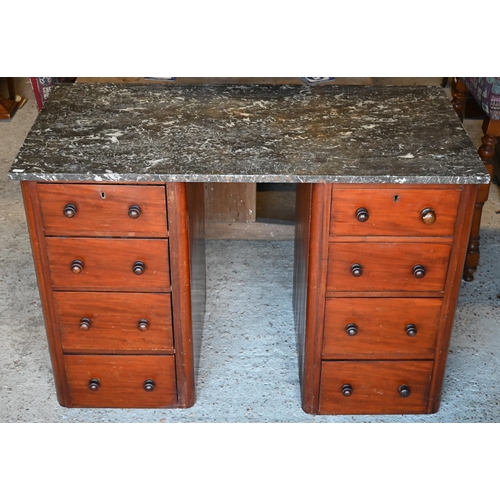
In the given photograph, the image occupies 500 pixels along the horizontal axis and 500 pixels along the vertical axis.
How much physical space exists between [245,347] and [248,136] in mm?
839

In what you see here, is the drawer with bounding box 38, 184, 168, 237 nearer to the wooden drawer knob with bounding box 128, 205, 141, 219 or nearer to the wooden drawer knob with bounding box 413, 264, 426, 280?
the wooden drawer knob with bounding box 128, 205, 141, 219

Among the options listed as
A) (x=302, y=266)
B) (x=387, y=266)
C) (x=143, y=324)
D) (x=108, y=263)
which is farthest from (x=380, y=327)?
(x=108, y=263)

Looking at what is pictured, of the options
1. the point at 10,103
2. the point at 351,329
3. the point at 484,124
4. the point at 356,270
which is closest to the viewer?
the point at 356,270

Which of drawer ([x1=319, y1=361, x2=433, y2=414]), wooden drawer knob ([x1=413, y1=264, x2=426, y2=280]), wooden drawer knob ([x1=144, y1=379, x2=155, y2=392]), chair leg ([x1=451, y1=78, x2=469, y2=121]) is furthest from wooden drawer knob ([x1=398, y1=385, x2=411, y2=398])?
chair leg ([x1=451, y1=78, x2=469, y2=121])

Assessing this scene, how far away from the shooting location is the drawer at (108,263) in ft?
7.22

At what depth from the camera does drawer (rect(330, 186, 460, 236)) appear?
210 centimetres

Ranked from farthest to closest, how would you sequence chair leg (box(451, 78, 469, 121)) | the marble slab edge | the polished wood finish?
chair leg (box(451, 78, 469, 121)), the polished wood finish, the marble slab edge

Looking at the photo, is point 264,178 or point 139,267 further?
point 139,267

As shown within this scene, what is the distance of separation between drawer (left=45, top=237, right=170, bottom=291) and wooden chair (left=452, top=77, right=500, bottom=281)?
1.31 m

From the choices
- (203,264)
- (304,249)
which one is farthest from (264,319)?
(304,249)

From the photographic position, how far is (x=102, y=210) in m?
2.14

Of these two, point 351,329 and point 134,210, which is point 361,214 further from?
point 134,210

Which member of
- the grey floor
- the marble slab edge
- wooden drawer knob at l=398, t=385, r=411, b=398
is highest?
the marble slab edge

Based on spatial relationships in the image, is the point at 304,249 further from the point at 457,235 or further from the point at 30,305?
the point at 30,305
